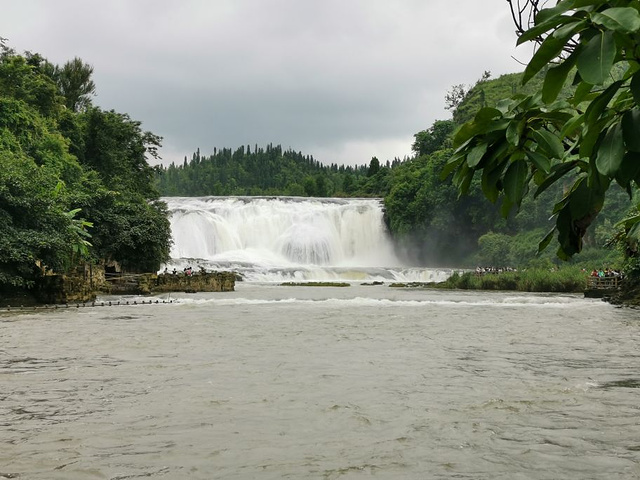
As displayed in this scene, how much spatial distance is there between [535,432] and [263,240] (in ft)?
153

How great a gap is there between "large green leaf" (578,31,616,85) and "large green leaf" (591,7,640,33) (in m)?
0.03

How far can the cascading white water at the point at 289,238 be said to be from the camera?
4400cm

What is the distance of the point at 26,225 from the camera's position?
67.1 feet

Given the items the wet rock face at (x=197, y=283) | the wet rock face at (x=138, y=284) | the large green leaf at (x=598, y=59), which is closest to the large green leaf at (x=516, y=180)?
the large green leaf at (x=598, y=59)

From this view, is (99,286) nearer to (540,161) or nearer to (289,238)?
(289,238)

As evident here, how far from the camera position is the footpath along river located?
14.1 ft

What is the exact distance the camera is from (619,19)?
1402 millimetres

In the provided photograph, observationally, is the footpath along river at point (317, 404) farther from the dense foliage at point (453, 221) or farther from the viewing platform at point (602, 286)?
the dense foliage at point (453, 221)

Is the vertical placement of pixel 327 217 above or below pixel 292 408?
above

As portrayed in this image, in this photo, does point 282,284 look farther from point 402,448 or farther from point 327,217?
point 402,448

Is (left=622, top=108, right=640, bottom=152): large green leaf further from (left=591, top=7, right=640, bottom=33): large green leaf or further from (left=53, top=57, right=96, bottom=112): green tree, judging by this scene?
(left=53, top=57, right=96, bottom=112): green tree

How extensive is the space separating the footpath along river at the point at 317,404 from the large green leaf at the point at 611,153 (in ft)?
9.68

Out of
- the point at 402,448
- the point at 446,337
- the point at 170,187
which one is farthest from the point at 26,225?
the point at 170,187

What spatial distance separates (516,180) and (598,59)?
457 mm
